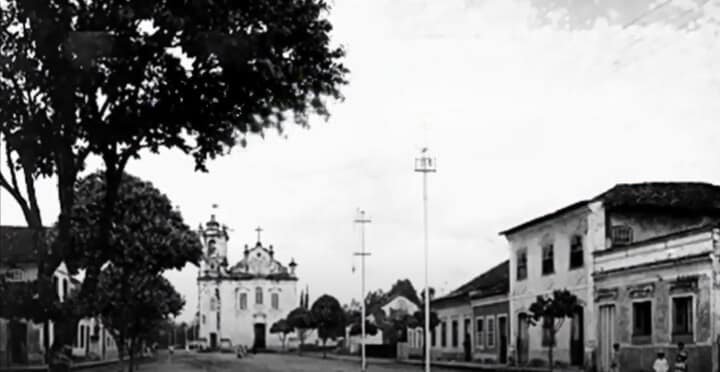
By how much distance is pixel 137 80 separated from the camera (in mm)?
13430

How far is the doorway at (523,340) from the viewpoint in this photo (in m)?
40.8

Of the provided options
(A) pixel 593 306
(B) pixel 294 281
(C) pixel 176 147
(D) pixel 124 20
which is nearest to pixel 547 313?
(A) pixel 593 306

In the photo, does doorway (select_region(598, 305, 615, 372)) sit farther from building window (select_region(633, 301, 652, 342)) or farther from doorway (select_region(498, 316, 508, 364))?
doorway (select_region(498, 316, 508, 364))

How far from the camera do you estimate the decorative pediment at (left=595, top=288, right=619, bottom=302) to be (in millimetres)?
32250

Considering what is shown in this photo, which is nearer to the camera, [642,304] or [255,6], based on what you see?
[255,6]

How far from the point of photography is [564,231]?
1447 inches

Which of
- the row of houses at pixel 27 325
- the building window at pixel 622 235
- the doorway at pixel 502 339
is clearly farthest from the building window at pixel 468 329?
the row of houses at pixel 27 325

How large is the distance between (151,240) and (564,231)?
14027 millimetres

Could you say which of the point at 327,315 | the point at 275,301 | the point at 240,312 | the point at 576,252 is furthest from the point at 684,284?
the point at 240,312

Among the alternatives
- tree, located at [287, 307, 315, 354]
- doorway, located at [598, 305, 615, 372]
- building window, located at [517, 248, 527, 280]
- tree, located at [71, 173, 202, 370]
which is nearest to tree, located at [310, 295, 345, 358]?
tree, located at [287, 307, 315, 354]

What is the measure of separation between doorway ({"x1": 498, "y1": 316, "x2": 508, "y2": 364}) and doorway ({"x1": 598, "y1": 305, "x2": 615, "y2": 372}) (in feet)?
35.1

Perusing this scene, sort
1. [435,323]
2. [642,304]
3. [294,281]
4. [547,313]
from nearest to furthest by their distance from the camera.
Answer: [642,304] → [547,313] → [435,323] → [294,281]

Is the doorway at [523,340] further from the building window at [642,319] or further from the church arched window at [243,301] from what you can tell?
the church arched window at [243,301]

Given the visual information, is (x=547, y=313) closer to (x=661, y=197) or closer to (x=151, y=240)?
(x=661, y=197)
